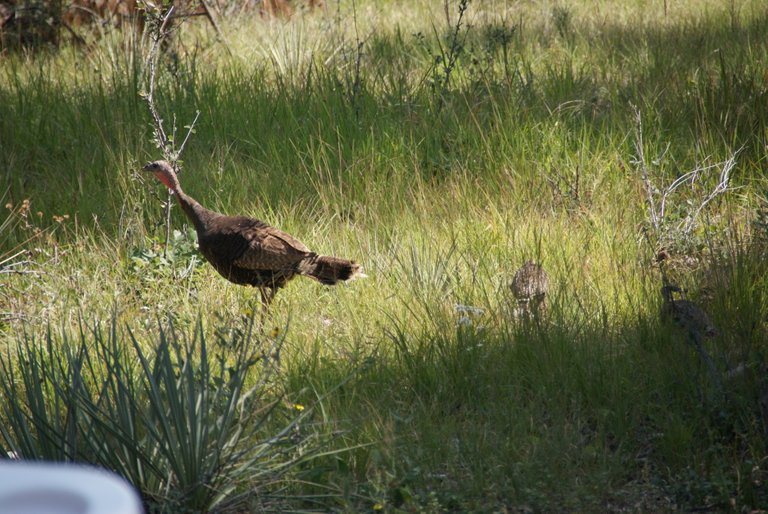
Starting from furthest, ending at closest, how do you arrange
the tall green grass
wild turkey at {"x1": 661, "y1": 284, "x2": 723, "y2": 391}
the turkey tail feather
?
the turkey tail feather
wild turkey at {"x1": 661, "y1": 284, "x2": 723, "y2": 391}
the tall green grass

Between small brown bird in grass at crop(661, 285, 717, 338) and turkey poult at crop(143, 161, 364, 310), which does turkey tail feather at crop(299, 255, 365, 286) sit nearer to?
turkey poult at crop(143, 161, 364, 310)

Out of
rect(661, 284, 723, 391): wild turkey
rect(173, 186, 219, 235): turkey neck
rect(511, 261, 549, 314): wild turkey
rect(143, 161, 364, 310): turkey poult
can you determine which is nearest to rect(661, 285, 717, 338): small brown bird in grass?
rect(661, 284, 723, 391): wild turkey

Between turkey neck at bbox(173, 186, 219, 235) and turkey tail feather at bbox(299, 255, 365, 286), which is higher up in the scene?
turkey neck at bbox(173, 186, 219, 235)

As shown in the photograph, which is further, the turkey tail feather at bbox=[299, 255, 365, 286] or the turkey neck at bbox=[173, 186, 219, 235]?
the turkey neck at bbox=[173, 186, 219, 235]

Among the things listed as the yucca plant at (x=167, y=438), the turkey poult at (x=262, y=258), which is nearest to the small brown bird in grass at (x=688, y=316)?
the turkey poult at (x=262, y=258)

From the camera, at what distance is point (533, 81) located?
22.3ft

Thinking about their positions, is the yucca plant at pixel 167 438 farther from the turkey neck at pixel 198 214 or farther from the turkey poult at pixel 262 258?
the turkey neck at pixel 198 214

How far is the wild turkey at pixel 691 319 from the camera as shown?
3.51 metres

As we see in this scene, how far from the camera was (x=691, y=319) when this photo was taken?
364cm

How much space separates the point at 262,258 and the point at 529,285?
128 cm

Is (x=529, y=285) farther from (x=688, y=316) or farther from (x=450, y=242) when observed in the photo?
(x=450, y=242)

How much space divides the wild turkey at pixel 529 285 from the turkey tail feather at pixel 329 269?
753mm

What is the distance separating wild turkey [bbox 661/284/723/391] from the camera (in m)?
3.51

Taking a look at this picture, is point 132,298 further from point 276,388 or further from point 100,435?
point 100,435
